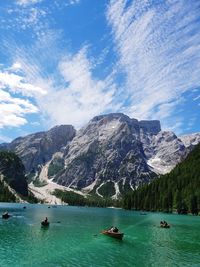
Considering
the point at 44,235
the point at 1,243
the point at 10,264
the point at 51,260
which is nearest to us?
the point at 10,264

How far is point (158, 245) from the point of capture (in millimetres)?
77500

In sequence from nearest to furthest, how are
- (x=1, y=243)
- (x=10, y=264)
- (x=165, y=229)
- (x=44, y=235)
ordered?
1. (x=10, y=264)
2. (x=1, y=243)
3. (x=44, y=235)
4. (x=165, y=229)

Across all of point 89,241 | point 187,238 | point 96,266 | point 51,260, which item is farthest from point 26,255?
point 187,238

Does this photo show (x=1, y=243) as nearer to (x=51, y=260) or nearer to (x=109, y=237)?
(x=51, y=260)

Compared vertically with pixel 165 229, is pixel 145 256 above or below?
below

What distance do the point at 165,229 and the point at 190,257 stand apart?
5046cm

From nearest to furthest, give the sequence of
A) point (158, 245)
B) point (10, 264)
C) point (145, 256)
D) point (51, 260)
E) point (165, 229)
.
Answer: point (10, 264), point (51, 260), point (145, 256), point (158, 245), point (165, 229)

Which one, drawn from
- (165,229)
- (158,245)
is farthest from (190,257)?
(165,229)

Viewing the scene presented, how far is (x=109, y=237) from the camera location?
86.9m

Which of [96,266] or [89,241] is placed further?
[89,241]

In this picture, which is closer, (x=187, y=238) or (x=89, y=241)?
(x=89, y=241)

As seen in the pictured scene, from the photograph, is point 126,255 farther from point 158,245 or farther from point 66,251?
point 158,245

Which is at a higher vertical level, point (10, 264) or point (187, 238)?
point (187, 238)

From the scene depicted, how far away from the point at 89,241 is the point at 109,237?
9084 millimetres
